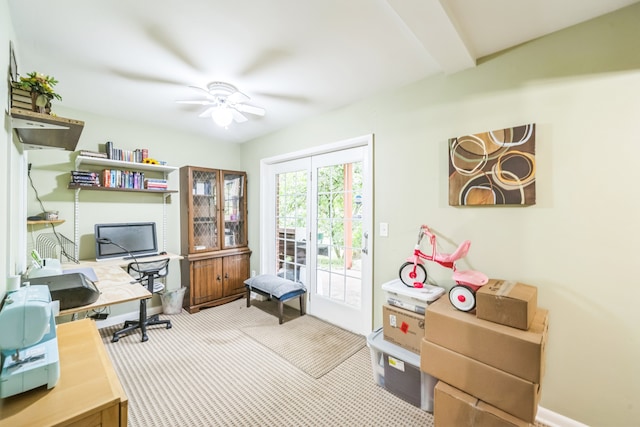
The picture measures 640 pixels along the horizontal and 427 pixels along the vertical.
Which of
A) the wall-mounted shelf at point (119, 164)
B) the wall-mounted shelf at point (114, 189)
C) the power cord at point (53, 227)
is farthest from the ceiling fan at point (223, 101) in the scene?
the power cord at point (53, 227)

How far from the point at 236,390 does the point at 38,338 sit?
1.40 meters

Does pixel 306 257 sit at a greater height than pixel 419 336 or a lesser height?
greater

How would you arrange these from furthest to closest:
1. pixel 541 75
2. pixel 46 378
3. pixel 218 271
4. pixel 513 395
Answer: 1. pixel 218 271
2. pixel 541 75
3. pixel 513 395
4. pixel 46 378

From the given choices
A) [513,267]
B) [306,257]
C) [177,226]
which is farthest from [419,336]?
[177,226]

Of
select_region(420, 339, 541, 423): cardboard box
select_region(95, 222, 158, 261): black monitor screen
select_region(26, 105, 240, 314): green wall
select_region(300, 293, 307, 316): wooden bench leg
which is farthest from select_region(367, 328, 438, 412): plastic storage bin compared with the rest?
select_region(26, 105, 240, 314): green wall

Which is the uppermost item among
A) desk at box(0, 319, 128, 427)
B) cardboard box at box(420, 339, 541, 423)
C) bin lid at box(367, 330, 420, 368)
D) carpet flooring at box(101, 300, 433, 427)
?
desk at box(0, 319, 128, 427)

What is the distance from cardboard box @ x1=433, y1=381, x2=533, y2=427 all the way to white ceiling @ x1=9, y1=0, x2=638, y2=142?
2119 mm

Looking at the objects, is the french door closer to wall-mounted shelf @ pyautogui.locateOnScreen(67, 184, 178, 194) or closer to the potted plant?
wall-mounted shelf @ pyautogui.locateOnScreen(67, 184, 178, 194)

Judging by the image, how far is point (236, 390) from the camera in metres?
1.97

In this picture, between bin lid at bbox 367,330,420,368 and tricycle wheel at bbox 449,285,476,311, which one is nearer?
tricycle wheel at bbox 449,285,476,311

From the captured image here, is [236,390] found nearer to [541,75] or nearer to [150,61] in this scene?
[150,61]

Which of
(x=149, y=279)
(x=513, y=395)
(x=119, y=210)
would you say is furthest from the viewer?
(x=119, y=210)

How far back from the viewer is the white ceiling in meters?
1.43

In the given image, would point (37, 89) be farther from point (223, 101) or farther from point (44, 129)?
point (223, 101)
